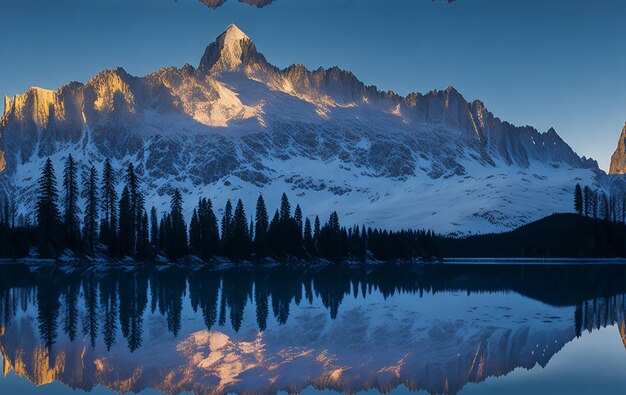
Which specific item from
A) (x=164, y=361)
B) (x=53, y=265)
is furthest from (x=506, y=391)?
(x=53, y=265)

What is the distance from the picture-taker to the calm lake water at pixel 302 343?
80.9 feet

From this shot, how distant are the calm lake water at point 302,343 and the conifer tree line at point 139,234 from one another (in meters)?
50.6

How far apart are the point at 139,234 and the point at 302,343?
314 feet

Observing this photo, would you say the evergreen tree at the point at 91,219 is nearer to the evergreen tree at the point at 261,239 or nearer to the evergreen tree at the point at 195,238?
the evergreen tree at the point at 195,238

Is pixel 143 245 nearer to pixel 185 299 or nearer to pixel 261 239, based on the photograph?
pixel 261 239

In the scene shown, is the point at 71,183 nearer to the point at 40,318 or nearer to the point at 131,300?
the point at 131,300

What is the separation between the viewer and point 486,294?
64.4 metres

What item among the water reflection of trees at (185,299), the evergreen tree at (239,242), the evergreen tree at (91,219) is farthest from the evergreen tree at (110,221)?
the water reflection of trees at (185,299)

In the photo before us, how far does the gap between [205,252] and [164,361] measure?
107m

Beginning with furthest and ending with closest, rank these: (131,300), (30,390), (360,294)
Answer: (360,294), (131,300), (30,390)

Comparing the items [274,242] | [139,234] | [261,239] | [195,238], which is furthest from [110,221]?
[274,242]

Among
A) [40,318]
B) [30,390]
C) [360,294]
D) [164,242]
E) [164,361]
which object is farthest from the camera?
[164,242]

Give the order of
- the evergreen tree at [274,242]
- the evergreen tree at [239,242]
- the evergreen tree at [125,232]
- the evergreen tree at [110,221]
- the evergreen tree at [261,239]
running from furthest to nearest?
the evergreen tree at [274,242]
the evergreen tree at [261,239]
the evergreen tree at [239,242]
the evergreen tree at [125,232]
the evergreen tree at [110,221]

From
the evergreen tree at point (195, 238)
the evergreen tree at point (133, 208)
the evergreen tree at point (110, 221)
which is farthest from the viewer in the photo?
the evergreen tree at point (195, 238)
